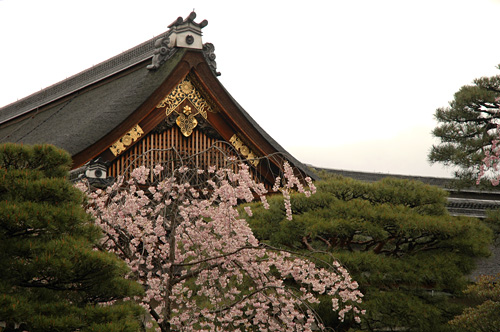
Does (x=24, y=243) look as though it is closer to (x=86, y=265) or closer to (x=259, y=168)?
(x=86, y=265)

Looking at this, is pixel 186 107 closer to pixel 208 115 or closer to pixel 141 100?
pixel 208 115

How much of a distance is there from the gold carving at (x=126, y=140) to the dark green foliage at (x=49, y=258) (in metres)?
3.74

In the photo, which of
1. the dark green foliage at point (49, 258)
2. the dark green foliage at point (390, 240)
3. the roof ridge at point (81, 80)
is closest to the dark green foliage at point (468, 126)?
the dark green foliage at point (390, 240)

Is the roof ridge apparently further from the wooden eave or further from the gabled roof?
the wooden eave

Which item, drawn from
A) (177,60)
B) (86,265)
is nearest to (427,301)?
(177,60)

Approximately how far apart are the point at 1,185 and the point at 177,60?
507 centimetres

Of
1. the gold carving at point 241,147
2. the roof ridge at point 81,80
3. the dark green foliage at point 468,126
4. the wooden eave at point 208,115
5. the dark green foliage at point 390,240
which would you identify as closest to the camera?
the wooden eave at point 208,115

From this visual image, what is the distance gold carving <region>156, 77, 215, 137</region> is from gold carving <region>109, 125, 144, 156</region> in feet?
A: 1.62

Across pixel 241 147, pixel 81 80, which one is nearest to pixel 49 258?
pixel 241 147

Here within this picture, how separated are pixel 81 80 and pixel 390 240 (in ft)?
27.9

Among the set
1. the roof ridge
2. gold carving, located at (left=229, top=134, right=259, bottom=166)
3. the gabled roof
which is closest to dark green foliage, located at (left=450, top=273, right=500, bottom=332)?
the gabled roof

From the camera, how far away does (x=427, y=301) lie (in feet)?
31.0

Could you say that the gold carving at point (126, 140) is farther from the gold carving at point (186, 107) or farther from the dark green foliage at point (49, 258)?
the dark green foliage at point (49, 258)

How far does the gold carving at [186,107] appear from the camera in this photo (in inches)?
356
